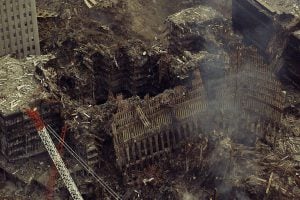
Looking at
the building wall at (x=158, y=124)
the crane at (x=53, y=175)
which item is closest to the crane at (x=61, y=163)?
the crane at (x=53, y=175)

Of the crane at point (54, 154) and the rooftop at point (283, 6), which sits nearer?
the crane at point (54, 154)

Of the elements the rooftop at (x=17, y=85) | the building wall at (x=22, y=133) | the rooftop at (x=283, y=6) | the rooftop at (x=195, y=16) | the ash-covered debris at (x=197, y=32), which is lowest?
the building wall at (x=22, y=133)

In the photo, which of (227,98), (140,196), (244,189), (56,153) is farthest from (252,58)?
(56,153)

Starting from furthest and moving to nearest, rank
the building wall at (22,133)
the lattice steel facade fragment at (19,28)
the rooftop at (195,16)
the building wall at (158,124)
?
1. the rooftop at (195,16)
2. the lattice steel facade fragment at (19,28)
3. the building wall at (158,124)
4. the building wall at (22,133)

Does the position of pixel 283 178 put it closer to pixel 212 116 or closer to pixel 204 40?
pixel 212 116

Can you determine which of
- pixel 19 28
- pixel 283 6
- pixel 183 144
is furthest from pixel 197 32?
pixel 19 28

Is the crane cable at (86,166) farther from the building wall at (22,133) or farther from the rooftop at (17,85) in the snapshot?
the rooftop at (17,85)
